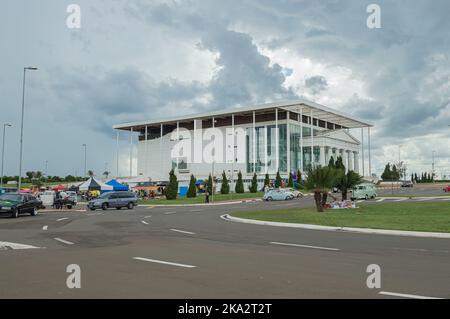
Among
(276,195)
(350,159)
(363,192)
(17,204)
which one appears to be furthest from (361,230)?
(350,159)

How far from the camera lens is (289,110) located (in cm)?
8662

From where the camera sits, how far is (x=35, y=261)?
10070 mm

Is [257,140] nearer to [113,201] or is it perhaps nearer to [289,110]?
[289,110]

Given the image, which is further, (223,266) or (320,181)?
(320,181)

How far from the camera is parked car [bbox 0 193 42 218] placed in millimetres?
27875

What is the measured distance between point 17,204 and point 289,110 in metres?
64.8

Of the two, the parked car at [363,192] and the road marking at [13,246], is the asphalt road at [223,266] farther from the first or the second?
the parked car at [363,192]

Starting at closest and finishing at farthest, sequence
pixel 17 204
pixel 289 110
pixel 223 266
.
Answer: pixel 223 266, pixel 17 204, pixel 289 110

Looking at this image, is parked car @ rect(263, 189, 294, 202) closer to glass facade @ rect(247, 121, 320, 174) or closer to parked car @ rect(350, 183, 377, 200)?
parked car @ rect(350, 183, 377, 200)

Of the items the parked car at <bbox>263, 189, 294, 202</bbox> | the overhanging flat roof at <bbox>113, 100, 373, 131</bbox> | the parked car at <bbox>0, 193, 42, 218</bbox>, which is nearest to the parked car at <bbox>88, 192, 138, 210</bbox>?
the parked car at <bbox>0, 193, 42, 218</bbox>

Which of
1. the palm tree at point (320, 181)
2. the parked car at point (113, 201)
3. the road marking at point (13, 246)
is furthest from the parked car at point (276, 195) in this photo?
the road marking at point (13, 246)
